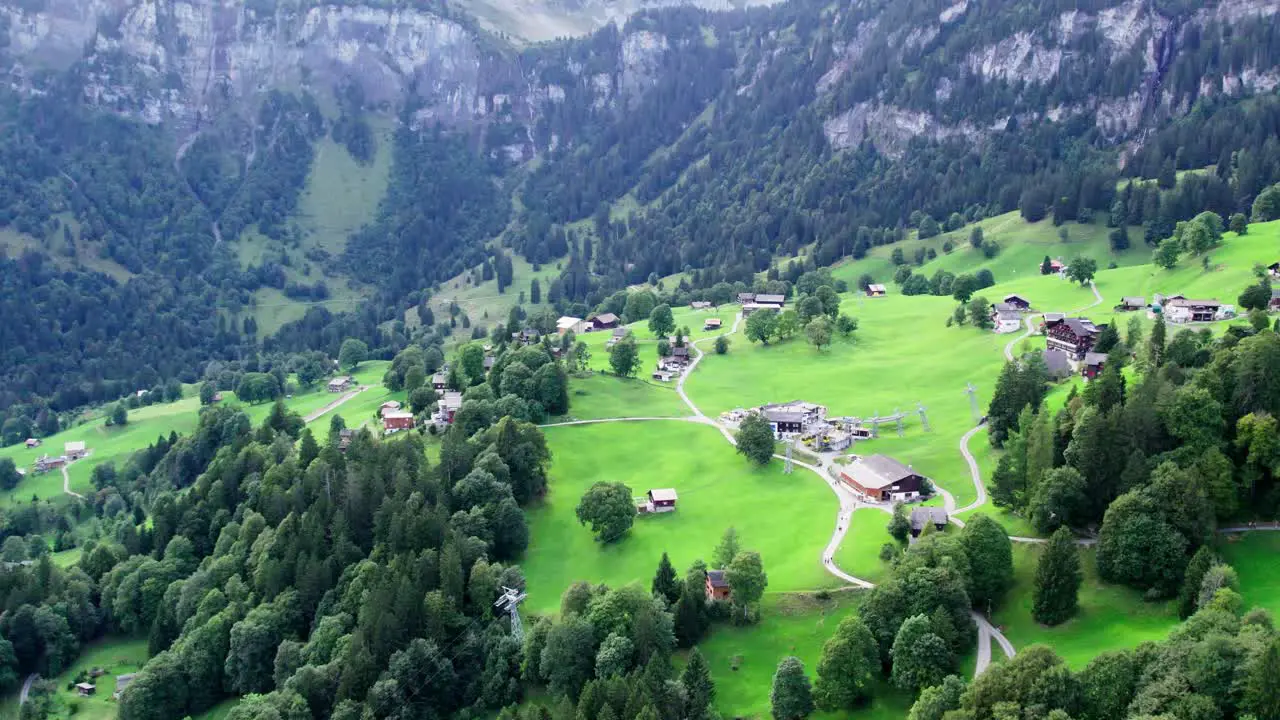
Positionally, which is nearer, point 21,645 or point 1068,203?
point 21,645

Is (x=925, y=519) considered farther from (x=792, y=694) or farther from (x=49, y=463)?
(x=49, y=463)

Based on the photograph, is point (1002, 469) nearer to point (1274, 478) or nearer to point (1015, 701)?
point (1274, 478)

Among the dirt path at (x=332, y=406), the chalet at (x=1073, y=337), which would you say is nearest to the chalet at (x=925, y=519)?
the chalet at (x=1073, y=337)

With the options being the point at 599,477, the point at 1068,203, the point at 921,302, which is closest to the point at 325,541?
the point at 599,477

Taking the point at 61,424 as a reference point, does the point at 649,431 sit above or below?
above

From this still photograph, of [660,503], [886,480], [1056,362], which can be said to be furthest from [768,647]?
[1056,362]

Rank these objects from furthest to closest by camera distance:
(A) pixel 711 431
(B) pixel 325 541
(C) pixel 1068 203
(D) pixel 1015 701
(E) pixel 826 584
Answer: (C) pixel 1068 203 → (A) pixel 711 431 → (B) pixel 325 541 → (E) pixel 826 584 → (D) pixel 1015 701
